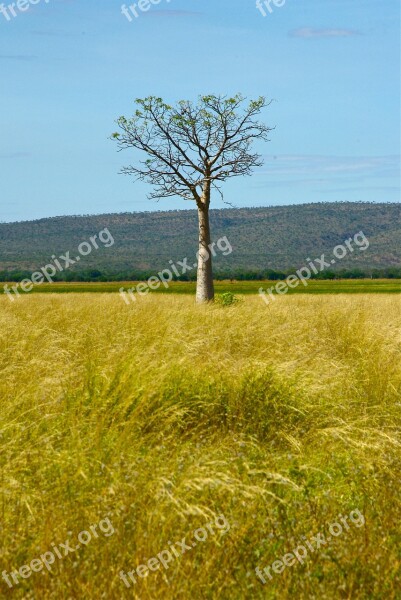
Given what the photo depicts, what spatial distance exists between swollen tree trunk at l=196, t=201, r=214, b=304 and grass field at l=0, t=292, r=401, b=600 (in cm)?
1506

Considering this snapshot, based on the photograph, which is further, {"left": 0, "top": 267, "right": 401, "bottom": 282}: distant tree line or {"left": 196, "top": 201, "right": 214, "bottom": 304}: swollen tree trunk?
{"left": 0, "top": 267, "right": 401, "bottom": 282}: distant tree line

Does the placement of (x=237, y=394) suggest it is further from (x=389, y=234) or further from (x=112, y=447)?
(x=389, y=234)

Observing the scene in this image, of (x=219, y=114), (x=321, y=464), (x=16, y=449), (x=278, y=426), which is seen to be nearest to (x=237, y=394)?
(x=278, y=426)

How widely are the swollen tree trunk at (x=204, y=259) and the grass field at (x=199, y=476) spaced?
1506 centimetres

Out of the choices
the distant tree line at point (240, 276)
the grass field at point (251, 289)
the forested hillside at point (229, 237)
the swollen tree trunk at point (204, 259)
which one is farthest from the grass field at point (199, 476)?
the forested hillside at point (229, 237)

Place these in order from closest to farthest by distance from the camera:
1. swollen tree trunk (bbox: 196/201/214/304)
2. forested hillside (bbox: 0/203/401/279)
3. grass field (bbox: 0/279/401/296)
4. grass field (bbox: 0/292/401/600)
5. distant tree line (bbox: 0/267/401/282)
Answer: grass field (bbox: 0/292/401/600), swollen tree trunk (bbox: 196/201/214/304), grass field (bbox: 0/279/401/296), distant tree line (bbox: 0/267/401/282), forested hillside (bbox: 0/203/401/279)

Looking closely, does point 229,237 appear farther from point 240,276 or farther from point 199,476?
point 199,476

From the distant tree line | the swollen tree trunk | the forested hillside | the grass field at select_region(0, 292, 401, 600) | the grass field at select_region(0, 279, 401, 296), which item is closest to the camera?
the grass field at select_region(0, 292, 401, 600)

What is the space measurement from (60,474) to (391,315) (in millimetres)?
13224

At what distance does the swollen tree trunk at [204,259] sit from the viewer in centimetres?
2447

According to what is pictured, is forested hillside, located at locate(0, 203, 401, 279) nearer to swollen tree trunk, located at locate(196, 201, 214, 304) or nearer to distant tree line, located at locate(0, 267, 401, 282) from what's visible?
distant tree line, located at locate(0, 267, 401, 282)

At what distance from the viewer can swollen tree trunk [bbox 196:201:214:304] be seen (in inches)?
963

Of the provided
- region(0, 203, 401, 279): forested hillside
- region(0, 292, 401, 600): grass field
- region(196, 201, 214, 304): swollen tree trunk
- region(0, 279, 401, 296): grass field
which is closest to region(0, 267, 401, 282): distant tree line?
region(0, 203, 401, 279): forested hillside

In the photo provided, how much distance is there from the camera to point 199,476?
509 centimetres
